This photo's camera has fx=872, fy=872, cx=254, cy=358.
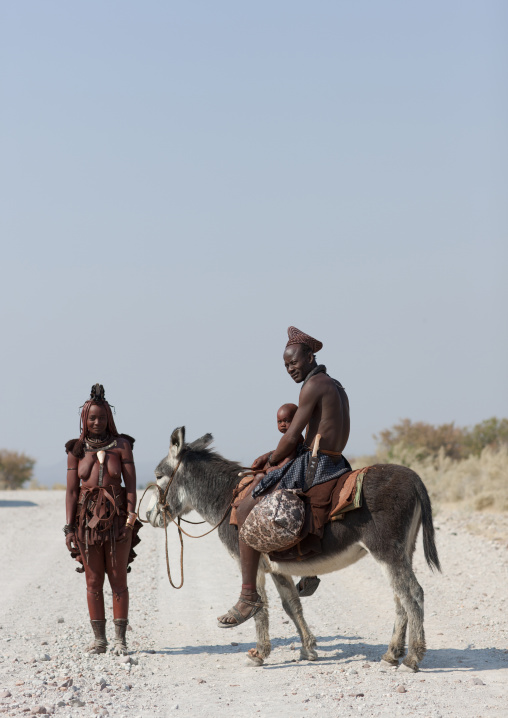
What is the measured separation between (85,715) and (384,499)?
3048mm

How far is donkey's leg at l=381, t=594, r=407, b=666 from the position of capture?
7984 millimetres

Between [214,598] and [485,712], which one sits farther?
[214,598]

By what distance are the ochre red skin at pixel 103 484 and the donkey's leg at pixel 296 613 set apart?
1557 mm

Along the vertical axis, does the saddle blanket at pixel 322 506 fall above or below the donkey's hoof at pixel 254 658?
above

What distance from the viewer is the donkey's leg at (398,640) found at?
26.2 feet

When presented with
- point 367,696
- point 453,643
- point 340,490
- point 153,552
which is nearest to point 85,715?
point 367,696

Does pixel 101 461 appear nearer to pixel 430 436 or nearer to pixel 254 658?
pixel 254 658

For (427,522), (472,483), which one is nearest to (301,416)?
(427,522)

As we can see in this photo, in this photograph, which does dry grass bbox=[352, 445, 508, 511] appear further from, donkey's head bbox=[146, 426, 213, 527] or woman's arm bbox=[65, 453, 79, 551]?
woman's arm bbox=[65, 453, 79, 551]

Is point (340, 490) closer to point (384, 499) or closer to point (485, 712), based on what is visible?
point (384, 499)

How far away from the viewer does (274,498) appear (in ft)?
25.9

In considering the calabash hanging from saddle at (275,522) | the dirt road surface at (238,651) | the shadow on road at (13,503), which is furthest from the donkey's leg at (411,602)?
the shadow on road at (13,503)

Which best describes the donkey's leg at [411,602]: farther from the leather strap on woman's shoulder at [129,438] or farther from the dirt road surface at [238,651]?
the leather strap on woman's shoulder at [129,438]

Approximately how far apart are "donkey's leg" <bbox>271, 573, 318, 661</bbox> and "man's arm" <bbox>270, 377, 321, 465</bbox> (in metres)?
1.44
